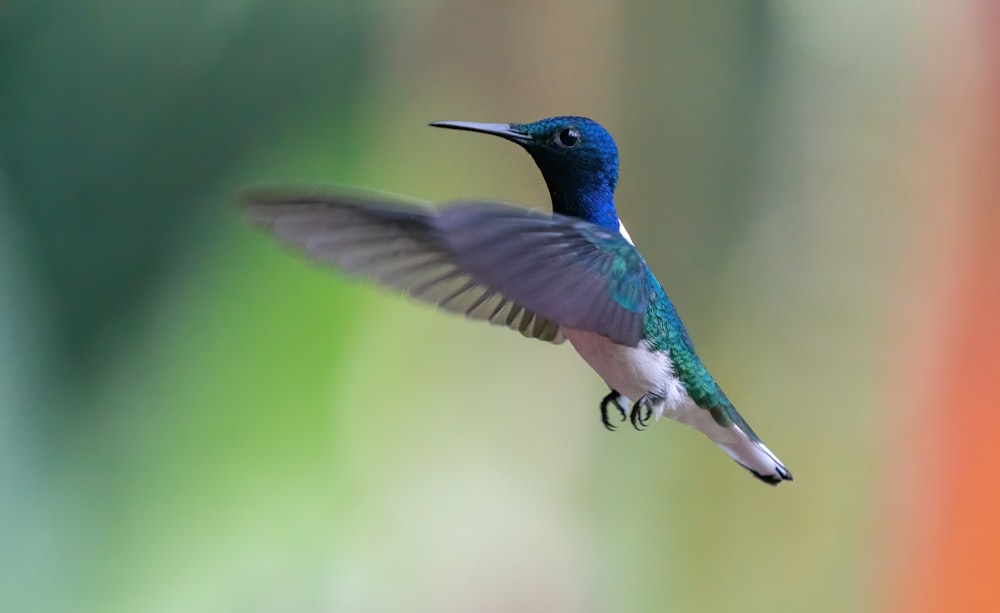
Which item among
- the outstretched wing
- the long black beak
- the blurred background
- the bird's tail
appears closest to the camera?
the outstretched wing

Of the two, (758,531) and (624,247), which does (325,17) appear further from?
(758,531)

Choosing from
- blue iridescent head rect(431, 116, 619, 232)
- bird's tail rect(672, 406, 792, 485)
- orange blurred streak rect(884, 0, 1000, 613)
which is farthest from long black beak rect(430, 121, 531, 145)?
orange blurred streak rect(884, 0, 1000, 613)

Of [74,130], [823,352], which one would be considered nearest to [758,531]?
[823,352]

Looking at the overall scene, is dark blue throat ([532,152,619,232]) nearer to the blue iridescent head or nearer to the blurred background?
the blue iridescent head

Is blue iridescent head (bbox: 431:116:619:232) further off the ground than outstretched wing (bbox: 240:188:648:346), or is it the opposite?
blue iridescent head (bbox: 431:116:619:232)

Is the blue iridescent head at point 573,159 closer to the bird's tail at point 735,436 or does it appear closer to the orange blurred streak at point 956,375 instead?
the bird's tail at point 735,436

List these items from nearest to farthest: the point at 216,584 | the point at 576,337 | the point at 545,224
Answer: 1. the point at 545,224
2. the point at 576,337
3. the point at 216,584

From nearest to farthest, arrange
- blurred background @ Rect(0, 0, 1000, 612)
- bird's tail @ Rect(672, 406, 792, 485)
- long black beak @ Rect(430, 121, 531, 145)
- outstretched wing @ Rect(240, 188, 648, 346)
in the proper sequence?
outstretched wing @ Rect(240, 188, 648, 346), long black beak @ Rect(430, 121, 531, 145), bird's tail @ Rect(672, 406, 792, 485), blurred background @ Rect(0, 0, 1000, 612)
